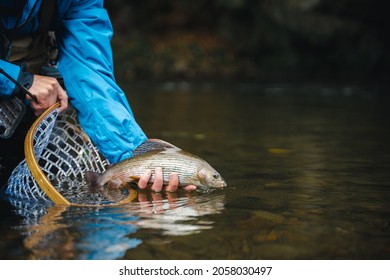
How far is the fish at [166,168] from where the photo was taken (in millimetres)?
3652

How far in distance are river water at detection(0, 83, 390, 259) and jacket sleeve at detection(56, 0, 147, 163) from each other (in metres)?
0.36

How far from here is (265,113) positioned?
33.6 ft

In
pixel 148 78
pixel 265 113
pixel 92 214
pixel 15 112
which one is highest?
pixel 15 112

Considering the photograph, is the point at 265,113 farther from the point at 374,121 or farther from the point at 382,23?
the point at 382,23

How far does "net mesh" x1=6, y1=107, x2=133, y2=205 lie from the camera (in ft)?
13.0

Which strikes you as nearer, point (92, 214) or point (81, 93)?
point (92, 214)

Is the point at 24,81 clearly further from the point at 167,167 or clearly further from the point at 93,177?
the point at 167,167

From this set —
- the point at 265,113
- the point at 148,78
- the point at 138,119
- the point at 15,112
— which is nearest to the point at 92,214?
the point at 15,112

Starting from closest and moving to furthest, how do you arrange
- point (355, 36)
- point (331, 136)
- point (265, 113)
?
1. point (331, 136)
2. point (265, 113)
3. point (355, 36)

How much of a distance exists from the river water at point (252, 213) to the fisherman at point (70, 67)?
0.38 metres

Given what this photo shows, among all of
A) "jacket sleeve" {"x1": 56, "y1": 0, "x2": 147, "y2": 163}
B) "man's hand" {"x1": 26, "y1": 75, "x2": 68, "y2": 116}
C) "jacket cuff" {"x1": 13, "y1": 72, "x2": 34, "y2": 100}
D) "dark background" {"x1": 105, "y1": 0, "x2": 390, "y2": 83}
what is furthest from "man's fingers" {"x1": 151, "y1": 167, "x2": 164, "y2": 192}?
"dark background" {"x1": 105, "y1": 0, "x2": 390, "y2": 83}

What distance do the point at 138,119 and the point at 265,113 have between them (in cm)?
198

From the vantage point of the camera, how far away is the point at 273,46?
21.8 meters

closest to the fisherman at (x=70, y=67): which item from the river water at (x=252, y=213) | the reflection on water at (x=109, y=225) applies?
the reflection on water at (x=109, y=225)
